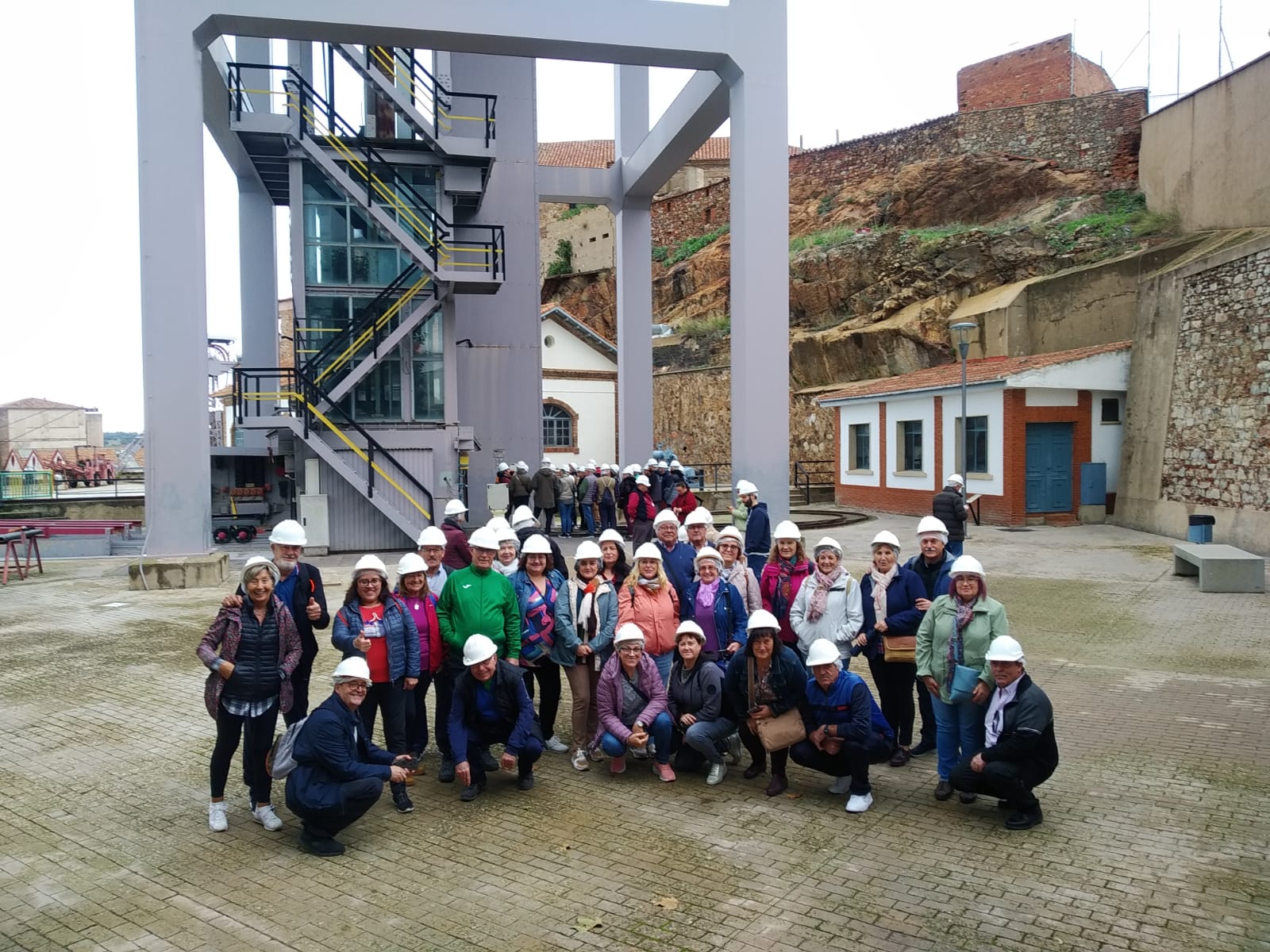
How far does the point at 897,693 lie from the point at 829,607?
2.88 feet

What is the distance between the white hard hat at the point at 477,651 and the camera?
5.97m

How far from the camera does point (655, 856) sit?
530 cm

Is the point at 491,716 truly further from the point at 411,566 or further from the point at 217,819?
the point at 217,819

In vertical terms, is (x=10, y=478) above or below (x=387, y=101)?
below

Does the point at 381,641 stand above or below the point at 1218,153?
below

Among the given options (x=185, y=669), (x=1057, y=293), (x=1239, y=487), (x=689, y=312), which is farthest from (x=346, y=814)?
(x=689, y=312)

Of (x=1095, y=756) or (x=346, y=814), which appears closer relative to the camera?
(x=346, y=814)

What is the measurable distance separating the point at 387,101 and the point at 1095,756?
757 inches

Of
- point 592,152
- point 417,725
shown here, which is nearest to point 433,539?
point 417,725

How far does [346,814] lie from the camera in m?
5.35

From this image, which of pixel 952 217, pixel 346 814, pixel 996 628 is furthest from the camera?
pixel 952 217

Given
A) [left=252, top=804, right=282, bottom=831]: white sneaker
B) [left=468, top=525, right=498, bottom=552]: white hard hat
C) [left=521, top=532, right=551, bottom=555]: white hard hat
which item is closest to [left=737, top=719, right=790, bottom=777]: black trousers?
[left=521, top=532, right=551, bottom=555]: white hard hat

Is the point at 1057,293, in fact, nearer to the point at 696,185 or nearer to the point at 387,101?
the point at 387,101

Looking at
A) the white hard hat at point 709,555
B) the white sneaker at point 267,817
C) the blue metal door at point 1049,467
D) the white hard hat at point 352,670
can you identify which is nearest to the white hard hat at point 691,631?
the white hard hat at point 709,555
